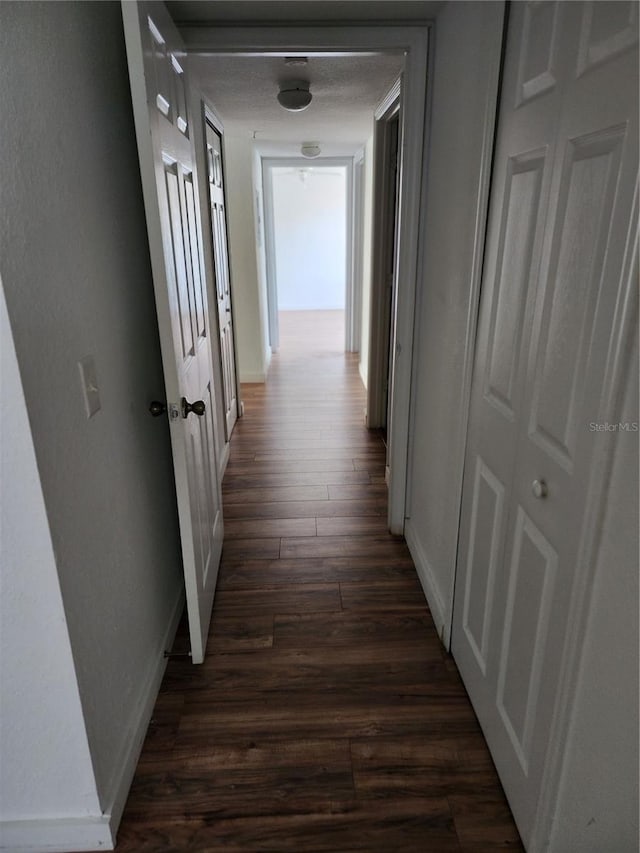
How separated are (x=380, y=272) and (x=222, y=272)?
3.52ft

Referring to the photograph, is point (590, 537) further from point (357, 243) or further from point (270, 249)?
point (270, 249)

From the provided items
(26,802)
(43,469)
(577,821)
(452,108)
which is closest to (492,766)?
(577,821)

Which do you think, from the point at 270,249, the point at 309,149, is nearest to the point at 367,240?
the point at 309,149

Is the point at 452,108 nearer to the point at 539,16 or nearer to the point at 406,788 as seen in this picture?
the point at 539,16

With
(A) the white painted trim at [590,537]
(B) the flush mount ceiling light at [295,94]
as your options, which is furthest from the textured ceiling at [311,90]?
(A) the white painted trim at [590,537]

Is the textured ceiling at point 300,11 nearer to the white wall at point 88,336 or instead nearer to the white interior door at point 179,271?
the white interior door at point 179,271

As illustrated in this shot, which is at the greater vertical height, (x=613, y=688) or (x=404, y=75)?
(x=404, y=75)

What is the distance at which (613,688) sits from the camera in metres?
0.94

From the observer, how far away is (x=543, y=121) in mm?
1159

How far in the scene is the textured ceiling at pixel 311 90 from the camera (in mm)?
2398

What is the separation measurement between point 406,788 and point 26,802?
0.95 metres

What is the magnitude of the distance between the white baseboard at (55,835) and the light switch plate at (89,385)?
38.1 inches

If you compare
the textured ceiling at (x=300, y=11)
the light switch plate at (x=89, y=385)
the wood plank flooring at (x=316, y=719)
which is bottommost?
the wood plank flooring at (x=316, y=719)

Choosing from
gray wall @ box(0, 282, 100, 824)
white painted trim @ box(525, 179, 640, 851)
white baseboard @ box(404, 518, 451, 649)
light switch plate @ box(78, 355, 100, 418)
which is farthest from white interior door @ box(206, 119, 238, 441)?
white painted trim @ box(525, 179, 640, 851)
